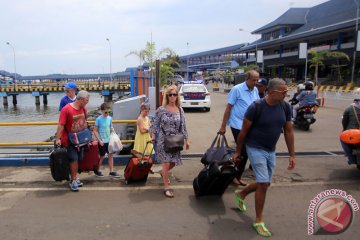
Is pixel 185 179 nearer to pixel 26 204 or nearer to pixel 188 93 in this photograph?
pixel 26 204

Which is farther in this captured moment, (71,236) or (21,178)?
(21,178)

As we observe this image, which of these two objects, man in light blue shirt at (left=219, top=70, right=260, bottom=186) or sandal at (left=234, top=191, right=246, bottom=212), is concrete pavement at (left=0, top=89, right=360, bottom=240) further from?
man in light blue shirt at (left=219, top=70, right=260, bottom=186)

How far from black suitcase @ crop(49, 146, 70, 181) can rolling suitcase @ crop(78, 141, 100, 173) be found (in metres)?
0.43

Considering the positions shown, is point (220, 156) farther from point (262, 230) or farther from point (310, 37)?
point (310, 37)

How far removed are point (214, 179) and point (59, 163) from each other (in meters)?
2.37

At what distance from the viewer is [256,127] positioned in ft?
12.3

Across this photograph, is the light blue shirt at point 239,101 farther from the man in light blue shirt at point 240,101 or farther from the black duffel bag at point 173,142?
the black duffel bag at point 173,142

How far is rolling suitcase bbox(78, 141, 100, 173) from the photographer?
5383 millimetres

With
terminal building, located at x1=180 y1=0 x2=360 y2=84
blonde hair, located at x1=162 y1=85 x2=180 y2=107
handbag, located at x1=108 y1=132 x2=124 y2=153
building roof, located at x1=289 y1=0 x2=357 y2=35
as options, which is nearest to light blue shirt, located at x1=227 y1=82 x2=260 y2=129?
blonde hair, located at x1=162 y1=85 x2=180 y2=107

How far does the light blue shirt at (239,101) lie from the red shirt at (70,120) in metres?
2.36

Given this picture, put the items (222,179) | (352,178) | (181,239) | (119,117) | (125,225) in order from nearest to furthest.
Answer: (181,239)
(125,225)
(222,179)
(352,178)
(119,117)

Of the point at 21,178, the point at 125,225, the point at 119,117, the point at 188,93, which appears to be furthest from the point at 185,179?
the point at 188,93

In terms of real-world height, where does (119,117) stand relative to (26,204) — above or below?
above

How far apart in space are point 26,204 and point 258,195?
3196 millimetres
